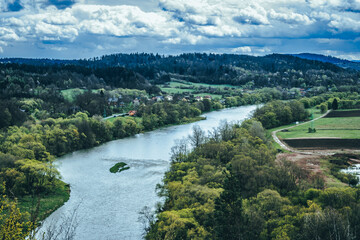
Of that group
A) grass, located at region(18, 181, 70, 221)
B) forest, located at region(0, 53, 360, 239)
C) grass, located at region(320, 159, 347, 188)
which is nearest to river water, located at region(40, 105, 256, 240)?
grass, located at region(18, 181, 70, 221)


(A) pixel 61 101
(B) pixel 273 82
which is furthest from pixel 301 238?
(B) pixel 273 82

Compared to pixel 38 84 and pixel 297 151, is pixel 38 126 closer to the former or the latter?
pixel 297 151

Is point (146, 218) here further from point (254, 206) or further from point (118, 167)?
point (118, 167)

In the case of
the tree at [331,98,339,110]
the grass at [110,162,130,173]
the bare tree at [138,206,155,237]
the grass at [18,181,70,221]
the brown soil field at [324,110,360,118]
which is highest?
the tree at [331,98,339,110]

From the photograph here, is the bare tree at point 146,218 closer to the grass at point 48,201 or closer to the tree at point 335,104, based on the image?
the grass at point 48,201

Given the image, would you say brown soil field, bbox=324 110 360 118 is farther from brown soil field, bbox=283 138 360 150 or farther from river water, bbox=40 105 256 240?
river water, bbox=40 105 256 240

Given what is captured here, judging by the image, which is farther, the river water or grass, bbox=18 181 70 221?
grass, bbox=18 181 70 221

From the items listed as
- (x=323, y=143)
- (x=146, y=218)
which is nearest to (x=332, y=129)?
(x=323, y=143)
